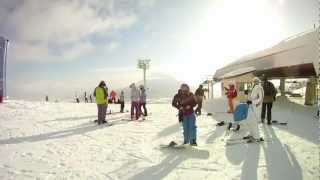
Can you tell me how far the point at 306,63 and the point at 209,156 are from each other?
13.9 m

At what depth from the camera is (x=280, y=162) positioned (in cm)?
764

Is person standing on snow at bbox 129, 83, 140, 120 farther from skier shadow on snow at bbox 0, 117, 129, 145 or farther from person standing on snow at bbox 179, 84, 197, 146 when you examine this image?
person standing on snow at bbox 179, 84, 197, 146

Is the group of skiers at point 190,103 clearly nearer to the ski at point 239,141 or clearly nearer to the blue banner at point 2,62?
the ski at point 239,141

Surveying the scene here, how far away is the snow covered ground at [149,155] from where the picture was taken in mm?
6840

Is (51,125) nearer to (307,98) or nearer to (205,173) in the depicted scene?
(205,173)

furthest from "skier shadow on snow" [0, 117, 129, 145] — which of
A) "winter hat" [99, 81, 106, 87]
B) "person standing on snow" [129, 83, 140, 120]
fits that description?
"person standing on snow" [129, 83, 140, 120]

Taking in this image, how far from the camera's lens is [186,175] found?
6770 millimetres

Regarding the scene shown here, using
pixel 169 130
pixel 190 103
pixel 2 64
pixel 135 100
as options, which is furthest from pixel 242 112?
pixel 2 64

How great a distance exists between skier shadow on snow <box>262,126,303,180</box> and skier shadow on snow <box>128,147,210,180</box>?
1584 millimetres

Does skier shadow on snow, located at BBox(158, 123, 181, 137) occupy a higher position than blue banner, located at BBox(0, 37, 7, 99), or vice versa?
blue banner, located at BBox(0, 37, 7, 99)

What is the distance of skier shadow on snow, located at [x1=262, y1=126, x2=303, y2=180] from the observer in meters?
6.66

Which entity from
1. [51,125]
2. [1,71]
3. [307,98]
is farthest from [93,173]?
[307,98]

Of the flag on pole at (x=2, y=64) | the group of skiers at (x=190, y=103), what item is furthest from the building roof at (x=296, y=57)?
the flag on pole at (x=2, y=64)

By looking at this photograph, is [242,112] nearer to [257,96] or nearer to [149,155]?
[257,96]
